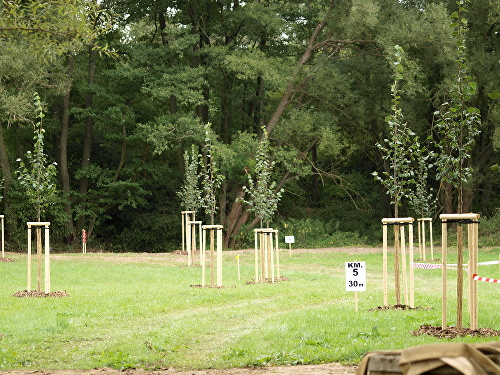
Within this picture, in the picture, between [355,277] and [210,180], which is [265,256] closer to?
[210,180]

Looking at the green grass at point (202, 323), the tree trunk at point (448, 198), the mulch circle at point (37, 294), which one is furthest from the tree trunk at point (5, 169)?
the tree trunk at point (448, 198)

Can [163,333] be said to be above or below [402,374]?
below

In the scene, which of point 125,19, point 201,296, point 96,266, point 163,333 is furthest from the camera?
point 125,19

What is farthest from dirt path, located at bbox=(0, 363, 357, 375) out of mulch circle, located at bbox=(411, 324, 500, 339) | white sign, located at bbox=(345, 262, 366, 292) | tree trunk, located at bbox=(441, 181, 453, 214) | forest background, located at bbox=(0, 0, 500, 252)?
tree trunk, located at bbox=(441, 181, 453, 214)

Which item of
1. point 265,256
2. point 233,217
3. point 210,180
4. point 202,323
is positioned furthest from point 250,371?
point 233,217

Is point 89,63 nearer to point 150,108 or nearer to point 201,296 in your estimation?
point 150,108

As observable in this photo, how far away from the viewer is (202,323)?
12.3 metres

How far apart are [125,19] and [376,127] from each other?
15.3 metres

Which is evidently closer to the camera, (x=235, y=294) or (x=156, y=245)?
(x=235, y=294)

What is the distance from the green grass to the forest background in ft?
54.7

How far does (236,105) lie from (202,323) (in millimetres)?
33733

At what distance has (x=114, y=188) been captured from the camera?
136 ft

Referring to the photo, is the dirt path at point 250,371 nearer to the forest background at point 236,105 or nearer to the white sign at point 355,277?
the white sign at point 355,277

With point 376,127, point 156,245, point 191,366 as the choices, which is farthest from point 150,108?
point 191,366
